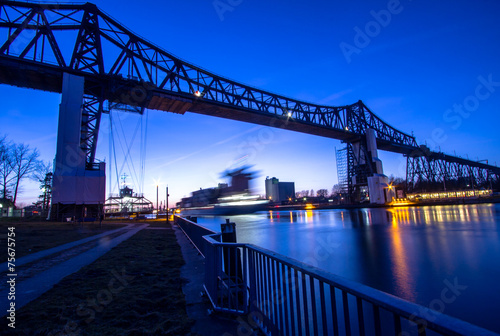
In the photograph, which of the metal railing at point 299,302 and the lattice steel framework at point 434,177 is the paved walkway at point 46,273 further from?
the lattice steel framework at point 434,177

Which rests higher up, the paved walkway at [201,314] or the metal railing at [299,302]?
the metal railing at [299,302]

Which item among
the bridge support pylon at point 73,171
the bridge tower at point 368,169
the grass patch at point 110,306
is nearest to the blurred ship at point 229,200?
the bridge tower at point 368,169

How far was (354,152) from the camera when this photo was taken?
5934 centimetres

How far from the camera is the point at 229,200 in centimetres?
9644

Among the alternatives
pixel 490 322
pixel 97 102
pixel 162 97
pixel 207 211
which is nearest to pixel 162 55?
Result: pixel 162 97

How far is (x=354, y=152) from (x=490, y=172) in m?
124

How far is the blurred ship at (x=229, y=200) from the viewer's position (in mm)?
84938

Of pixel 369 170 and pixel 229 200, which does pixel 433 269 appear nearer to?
pixel 369 170

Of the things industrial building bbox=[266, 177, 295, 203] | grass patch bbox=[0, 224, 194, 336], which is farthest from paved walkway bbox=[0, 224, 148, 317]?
industrial building bbox=[266, 177, 295, 203]

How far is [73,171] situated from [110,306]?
23.9m

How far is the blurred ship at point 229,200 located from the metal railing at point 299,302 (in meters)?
79.5

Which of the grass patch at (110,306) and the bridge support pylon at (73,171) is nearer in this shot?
the grass patch at (110,306)

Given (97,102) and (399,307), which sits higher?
(97,102)

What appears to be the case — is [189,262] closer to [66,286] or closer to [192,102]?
[66,286]
